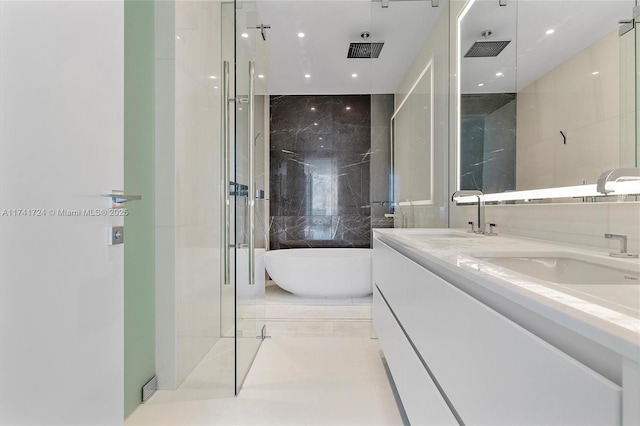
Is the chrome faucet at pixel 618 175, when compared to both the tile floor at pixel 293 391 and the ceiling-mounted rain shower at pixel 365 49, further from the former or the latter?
the ceiling-mounted rain shower at pixel 365 49

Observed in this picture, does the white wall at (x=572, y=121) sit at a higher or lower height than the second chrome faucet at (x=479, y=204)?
higher

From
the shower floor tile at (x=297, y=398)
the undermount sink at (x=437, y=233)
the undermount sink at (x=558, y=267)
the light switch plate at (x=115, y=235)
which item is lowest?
the shower floor tile at (x=297, y=398)

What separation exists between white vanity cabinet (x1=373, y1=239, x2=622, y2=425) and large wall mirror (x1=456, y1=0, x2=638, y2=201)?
73 centimetres

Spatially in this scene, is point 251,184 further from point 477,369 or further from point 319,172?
point 319,172

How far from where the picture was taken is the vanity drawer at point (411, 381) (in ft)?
3.14

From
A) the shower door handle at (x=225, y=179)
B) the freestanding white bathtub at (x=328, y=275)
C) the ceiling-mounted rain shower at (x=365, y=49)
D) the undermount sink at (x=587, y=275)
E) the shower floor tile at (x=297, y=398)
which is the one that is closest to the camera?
the undermount sink at (x=587, y=275)

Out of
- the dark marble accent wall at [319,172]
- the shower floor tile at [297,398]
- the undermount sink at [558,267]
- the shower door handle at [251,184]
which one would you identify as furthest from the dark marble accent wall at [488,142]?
the dark marble accent wall at [319,172]

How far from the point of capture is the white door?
761mm

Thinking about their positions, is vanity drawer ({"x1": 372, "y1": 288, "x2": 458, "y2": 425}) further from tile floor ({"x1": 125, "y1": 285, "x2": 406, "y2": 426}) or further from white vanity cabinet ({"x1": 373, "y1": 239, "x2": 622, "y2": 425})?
tile floor ({"x1": 125, "y1": 285, "x2": 406, "y2": 426})

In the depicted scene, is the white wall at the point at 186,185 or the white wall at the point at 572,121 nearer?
the white wall at the point at 572,121

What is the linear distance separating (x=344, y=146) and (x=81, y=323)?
13.9 ft

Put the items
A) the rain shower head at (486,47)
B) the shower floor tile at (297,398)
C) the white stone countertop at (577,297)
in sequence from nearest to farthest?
the white stone countertop at (577,297)
the shower floor tile at (297,398)
the rain shower head at (486,47)

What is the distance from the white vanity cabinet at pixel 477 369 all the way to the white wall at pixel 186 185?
1054 millimetres

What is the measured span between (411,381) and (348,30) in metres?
2.82
